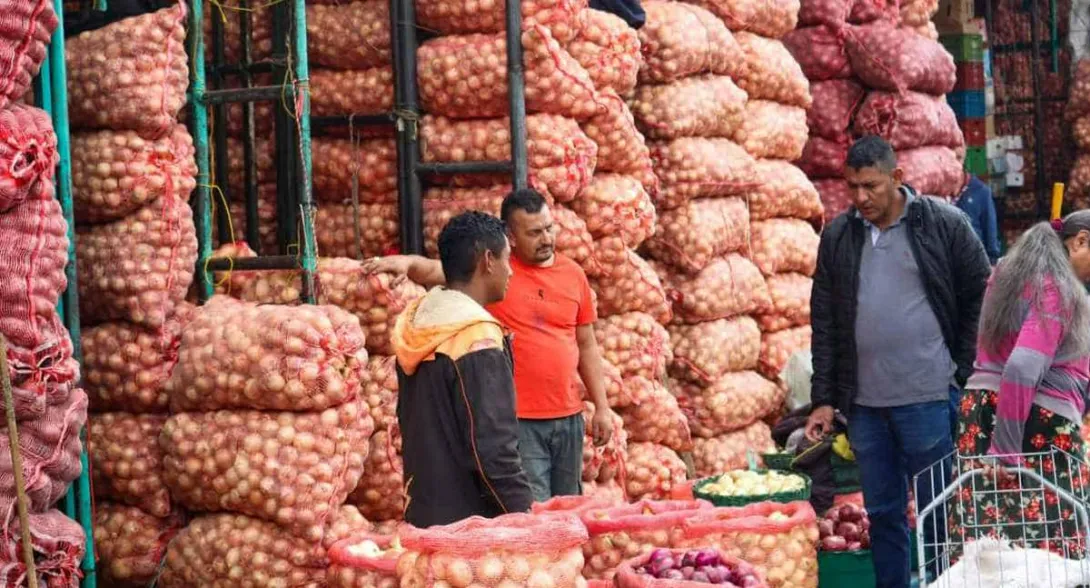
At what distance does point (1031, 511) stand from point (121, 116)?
3728 mm

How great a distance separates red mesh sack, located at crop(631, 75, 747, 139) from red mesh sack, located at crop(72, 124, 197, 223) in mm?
3055

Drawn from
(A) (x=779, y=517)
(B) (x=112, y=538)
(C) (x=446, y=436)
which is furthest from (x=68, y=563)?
(A) (x=779, y=517)

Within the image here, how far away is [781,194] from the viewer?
363 inches

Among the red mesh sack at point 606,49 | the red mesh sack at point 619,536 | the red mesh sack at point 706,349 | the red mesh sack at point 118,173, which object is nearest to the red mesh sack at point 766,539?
the red mesh sack at point 619,536

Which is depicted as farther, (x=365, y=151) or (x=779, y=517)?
(x=365, y=151)

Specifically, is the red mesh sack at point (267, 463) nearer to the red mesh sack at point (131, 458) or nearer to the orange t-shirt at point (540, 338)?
the red mesh sack at point (131, 458)

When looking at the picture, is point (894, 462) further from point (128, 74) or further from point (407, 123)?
point (128, 74)

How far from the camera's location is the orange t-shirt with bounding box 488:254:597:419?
617cm

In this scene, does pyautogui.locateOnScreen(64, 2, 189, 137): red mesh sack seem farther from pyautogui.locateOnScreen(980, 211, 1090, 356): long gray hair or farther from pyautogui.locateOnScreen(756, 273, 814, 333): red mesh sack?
pyautogui.locateOnScreen(756, 273, 814, 333): red mesh sack

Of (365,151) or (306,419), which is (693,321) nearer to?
(365,151)

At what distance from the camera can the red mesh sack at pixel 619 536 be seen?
483cm

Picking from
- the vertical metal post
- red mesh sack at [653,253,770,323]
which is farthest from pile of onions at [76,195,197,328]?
red mesh sack at [653,253,770,323]

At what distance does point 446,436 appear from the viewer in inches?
192

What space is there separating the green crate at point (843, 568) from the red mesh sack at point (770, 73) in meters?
3.16
